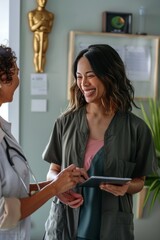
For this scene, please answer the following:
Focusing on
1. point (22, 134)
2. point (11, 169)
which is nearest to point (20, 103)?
point (22, 134)

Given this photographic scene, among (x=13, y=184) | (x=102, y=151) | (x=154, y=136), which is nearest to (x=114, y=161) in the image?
(x=102, y=151)

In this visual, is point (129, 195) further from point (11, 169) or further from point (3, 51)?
point (3, 51)

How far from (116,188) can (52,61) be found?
1.32 m

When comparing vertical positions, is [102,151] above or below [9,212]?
above

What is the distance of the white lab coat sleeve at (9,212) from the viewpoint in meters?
1.27

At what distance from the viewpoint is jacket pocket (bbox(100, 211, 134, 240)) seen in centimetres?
170

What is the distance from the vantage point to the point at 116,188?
1.64 m

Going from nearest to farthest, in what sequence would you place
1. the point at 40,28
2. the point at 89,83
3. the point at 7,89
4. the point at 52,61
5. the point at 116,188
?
the point at 7,89 < the point at 116,188 < the point at 89,83 < the point at 40,28 < the point at 52,61

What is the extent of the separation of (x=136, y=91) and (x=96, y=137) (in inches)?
45.7

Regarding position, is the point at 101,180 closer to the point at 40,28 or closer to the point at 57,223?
the point at 57,223

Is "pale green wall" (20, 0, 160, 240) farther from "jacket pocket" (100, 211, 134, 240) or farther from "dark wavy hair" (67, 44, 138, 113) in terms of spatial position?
"jacket pocket" (100, 211, 134, 240)

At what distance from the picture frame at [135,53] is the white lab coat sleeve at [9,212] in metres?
1.52

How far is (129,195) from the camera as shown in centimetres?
181

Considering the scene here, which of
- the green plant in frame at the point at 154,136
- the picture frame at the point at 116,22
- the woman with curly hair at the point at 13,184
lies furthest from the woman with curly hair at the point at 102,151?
the picture frame at the point at 116,22
